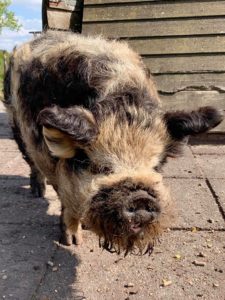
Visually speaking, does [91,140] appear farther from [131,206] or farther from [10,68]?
[10,68]

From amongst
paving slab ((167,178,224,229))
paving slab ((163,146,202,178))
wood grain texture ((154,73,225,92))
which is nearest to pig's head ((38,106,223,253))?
paving slab ((167,178,224,229))

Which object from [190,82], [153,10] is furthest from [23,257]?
[153,10]

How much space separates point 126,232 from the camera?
2438 mm

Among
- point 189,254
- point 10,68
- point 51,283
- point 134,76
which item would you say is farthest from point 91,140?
point 10,68

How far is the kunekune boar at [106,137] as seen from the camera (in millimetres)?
2451

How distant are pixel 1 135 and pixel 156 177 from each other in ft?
18.6

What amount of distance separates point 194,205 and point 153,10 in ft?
11.5

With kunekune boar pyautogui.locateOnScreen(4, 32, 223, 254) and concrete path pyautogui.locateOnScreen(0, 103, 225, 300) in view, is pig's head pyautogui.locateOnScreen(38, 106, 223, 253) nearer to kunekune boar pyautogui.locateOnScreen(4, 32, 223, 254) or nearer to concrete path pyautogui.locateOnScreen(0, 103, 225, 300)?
→ kunekune boar pyautogui.locateOnScreen(4, 32, 223, 254)

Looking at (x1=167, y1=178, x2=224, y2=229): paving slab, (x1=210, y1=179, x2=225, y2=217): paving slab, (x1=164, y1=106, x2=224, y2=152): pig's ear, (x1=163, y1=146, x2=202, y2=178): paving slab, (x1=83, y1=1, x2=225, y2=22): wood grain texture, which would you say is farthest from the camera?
(x1=83, y1=1, x2=225, y2=22): wood grain texture

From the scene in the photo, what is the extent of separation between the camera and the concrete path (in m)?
2.92

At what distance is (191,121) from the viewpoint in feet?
9.26

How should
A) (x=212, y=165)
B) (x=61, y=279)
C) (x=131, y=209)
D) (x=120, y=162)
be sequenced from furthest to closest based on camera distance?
(x=212, y=165)
(x=61, y=279)
(x=120, y=162)
(x=131, y=209)

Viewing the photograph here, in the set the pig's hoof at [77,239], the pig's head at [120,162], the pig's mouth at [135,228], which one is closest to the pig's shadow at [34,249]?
the pig's hoof at [77,239]

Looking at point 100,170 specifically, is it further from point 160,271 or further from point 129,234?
point 160,271
